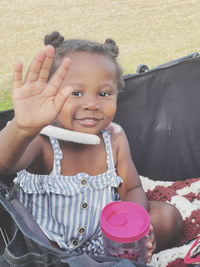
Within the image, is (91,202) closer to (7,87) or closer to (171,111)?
(171,111)

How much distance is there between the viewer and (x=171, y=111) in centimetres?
161

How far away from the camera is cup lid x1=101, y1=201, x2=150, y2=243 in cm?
77

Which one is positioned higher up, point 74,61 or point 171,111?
point 74,61

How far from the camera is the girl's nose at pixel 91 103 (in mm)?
1047

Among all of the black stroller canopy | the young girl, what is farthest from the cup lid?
the black stroller canopy

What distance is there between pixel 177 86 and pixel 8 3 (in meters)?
6.97

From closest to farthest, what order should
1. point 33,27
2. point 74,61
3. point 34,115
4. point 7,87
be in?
point 34,115 < point 74,61 < point 7,87 < point 33,27

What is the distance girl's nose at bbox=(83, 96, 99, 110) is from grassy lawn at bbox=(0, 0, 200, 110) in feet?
5.94

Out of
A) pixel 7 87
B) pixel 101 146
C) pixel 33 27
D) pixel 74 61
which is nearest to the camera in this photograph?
pixel 74 61

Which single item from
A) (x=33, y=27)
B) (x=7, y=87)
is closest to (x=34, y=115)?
(x=7, y=87)

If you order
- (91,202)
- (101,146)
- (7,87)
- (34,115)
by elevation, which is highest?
(34,115)

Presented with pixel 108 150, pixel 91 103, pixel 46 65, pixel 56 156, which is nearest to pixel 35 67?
pixel 46 65

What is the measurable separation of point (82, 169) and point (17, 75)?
0.49 meters

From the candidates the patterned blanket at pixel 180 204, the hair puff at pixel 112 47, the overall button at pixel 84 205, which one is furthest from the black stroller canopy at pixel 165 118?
the overall button at pixel 84 205
